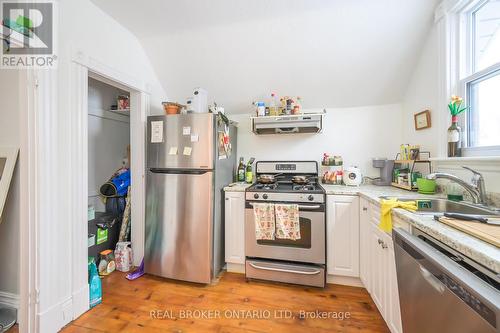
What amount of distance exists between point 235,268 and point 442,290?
194cm

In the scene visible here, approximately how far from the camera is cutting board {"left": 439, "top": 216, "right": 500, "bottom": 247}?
76 cm

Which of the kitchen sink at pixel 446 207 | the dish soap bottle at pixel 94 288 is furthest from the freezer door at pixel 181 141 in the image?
the kitchen sink at pixel 446 207

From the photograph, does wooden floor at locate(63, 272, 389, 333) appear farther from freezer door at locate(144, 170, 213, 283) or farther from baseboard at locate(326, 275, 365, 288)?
freezer door at locate(144, 170, 213, 283)

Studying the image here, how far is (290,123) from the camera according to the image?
7.66 feet

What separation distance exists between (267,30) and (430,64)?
1545 mm

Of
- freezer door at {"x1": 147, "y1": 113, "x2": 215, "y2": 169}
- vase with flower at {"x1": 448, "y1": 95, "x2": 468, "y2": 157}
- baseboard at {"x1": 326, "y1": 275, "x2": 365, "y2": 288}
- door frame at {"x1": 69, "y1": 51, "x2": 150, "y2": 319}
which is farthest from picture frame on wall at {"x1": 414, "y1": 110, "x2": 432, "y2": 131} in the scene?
door frame at {"x1": 69, "y1": 51, "x2": 150, "y2": 319}

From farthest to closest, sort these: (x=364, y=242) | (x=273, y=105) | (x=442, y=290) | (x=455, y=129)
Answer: (x=273, y=105) → (x=364, y=242) → (x=455, y=129) → (x=442, y=290)

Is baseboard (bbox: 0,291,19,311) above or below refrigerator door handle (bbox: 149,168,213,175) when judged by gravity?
below

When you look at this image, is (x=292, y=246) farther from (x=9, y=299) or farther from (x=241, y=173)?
(x=9, y=299)

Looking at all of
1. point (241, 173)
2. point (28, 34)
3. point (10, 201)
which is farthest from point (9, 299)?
point (241, 173)

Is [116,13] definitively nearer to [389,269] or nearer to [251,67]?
[251,67]

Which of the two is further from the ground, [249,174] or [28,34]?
[28,34]

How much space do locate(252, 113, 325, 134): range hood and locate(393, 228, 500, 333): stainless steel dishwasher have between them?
4.99 ft

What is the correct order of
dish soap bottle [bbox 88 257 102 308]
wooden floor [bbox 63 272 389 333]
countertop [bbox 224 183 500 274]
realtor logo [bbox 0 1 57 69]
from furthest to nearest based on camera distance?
dish soap bottle [bbox 88 257 102 308] → wooden floor [bbox 63 272 389 333] → realtor logo [bbox 0 1 57 69] → countertop [bbox 224 183 500 274]
